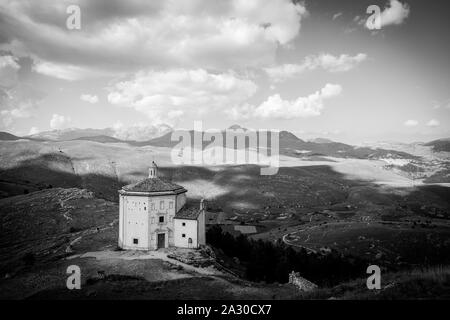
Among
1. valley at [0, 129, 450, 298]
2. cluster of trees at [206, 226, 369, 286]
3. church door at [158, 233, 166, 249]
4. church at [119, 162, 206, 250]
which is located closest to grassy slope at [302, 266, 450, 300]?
valley at [0, 129, 450, 298]

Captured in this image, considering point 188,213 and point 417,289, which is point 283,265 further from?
point 417,289

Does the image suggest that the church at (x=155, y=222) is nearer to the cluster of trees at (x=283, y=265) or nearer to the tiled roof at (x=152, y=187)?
the tiled roof at (x=152, y=187)

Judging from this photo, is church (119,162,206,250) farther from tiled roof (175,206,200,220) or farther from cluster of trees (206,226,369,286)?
cluster of trees (206,226,369,286)

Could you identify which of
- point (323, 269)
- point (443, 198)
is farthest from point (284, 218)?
point (443, 198)

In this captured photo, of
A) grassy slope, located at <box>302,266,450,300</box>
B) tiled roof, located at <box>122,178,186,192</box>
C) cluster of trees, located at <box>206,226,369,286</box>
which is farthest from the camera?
tiled roof, located at <box>122,178,186,192</box>
